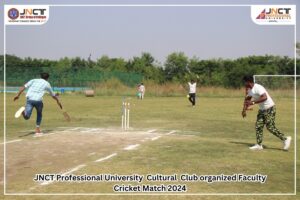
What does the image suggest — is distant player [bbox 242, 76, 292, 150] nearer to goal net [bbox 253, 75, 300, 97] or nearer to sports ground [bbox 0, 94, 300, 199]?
sports ground [bbox 0, 94, 300, 199]

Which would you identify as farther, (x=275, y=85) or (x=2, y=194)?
(x=275, y=85)

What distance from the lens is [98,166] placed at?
355 inches

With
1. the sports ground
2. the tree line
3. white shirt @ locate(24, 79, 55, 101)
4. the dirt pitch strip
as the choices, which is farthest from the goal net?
white shirt @ locate(24, 79, 55, 101)

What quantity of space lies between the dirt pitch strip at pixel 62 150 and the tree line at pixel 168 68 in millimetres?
40779

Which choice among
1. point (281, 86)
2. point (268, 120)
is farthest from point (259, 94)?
point (281, 86)

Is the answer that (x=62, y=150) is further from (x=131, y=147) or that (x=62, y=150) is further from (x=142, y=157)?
(x=142, y=157)

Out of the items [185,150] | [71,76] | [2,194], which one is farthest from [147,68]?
[2,194]

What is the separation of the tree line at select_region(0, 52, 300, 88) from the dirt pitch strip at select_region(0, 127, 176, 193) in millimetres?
40779

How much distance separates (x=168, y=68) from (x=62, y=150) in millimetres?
58653

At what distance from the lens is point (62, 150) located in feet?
36.2

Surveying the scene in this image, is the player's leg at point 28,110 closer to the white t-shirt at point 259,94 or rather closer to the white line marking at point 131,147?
the white line marking at point 131,147

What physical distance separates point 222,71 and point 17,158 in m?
58.9

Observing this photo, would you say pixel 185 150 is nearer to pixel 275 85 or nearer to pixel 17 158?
pixel 17 158

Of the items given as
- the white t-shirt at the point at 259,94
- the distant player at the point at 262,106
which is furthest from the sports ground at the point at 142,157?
the white t-shirt at the point at 259,94
